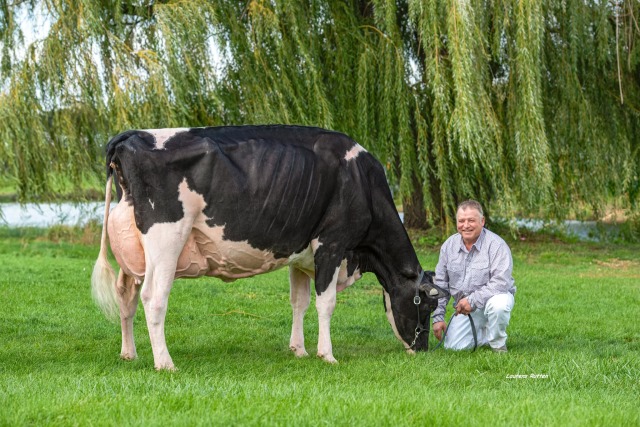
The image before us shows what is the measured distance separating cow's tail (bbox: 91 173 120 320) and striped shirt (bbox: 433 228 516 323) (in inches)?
107

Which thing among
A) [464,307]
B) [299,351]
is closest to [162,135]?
[299,351]

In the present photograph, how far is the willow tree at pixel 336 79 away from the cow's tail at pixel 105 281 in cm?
489

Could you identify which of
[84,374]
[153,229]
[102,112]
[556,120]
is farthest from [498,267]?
[556,120]

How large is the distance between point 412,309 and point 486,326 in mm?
676

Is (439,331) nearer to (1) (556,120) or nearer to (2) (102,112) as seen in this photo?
(2) (102,112)

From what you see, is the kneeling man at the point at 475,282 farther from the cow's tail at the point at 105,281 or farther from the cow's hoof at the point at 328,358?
the cow's tail at the point at 105,281

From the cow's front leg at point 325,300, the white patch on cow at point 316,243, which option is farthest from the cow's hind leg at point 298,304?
the white patch on cow at point 316,243

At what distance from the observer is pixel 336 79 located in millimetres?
13719

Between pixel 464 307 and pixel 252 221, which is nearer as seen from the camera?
pixel 252 221

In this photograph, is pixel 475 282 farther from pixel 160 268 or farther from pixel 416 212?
pixel 416 212

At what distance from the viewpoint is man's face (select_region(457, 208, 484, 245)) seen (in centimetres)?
773

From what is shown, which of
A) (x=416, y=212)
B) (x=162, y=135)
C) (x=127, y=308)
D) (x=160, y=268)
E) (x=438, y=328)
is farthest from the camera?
(x=416, y=212)

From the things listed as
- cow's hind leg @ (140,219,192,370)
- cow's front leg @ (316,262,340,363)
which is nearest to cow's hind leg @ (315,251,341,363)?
cow's front leg @ (316,262,340,363)

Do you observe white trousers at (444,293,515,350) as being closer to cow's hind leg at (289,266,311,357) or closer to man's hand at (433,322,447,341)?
man's hand at (433,322,447,341)
